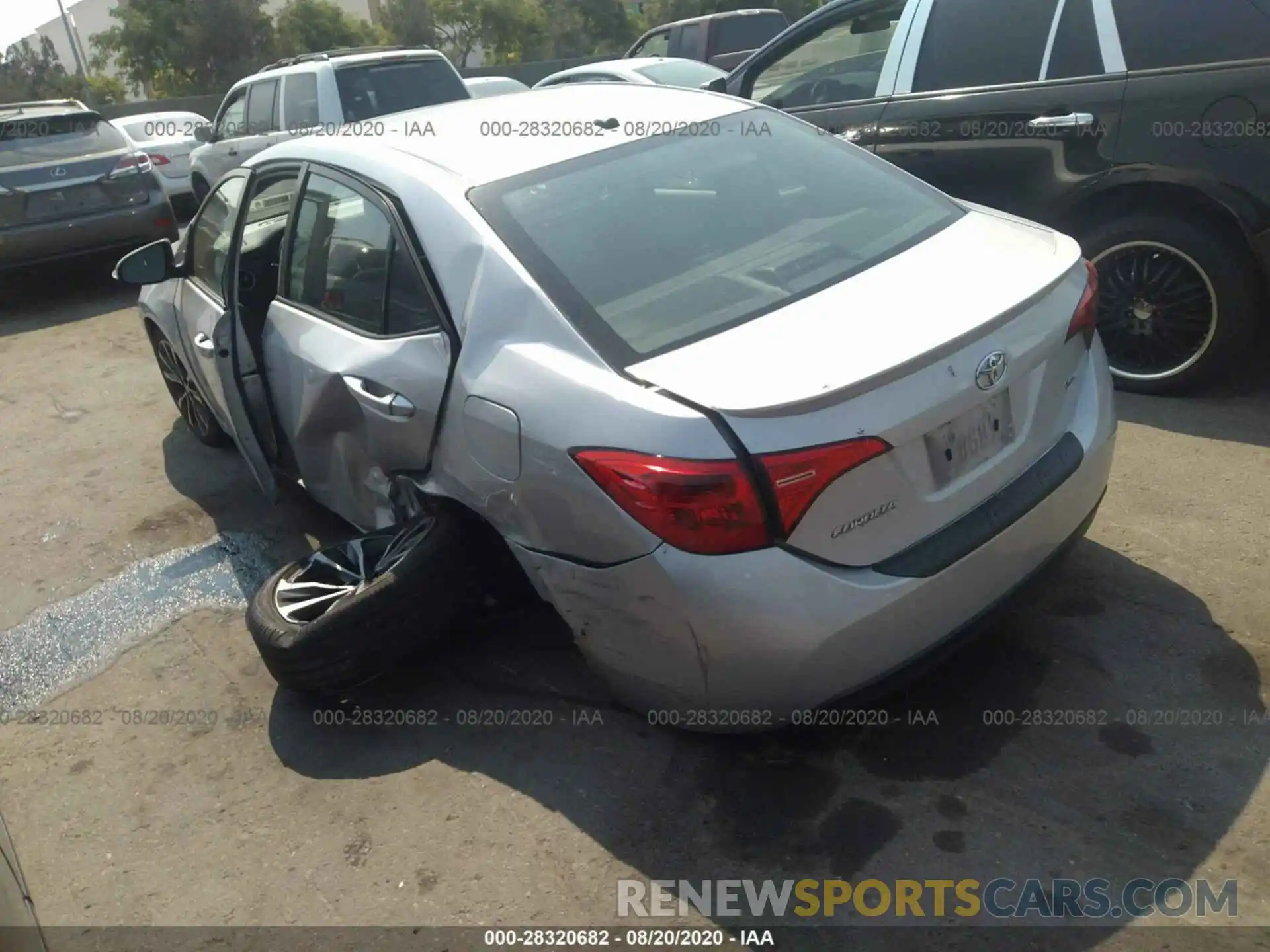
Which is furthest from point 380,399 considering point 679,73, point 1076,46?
point 679,73

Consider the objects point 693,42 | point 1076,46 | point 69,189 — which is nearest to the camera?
point 1076,46

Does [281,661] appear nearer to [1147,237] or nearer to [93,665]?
[93,665]

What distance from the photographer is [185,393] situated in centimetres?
537

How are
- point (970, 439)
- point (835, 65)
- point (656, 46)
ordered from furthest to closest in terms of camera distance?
point (656, 46) < point (835, 65) < point (970, 439)

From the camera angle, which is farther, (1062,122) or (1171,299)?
(1062,122)

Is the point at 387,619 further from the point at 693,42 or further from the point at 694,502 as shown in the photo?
the point at 693,42

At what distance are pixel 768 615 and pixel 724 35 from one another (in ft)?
43.4

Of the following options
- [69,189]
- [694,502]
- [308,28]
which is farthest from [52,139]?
[308,28]

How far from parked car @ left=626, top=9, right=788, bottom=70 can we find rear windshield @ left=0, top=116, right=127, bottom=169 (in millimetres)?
7151

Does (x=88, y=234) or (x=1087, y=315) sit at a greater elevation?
(x=1087, y=315)

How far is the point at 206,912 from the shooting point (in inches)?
104

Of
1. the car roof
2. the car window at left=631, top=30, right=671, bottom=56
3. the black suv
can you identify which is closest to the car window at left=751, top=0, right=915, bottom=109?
the black suv

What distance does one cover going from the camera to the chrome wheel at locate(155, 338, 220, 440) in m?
5.14

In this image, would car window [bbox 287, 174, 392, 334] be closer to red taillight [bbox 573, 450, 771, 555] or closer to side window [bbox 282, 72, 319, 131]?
red taillight [bbox 573, 450, 771, 555]
